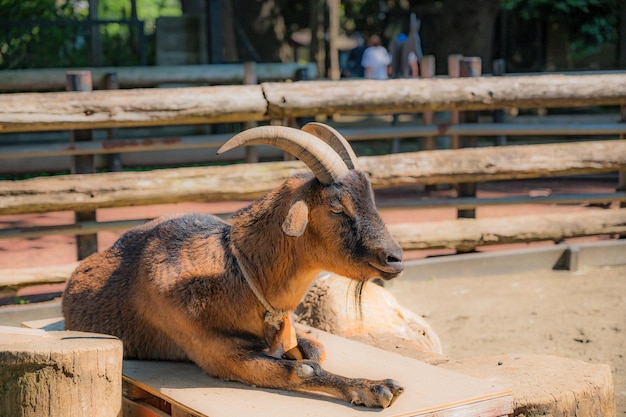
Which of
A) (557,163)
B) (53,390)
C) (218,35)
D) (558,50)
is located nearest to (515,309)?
(557,163)

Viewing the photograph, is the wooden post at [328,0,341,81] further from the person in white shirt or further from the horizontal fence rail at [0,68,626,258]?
the horizontal fence rail at [0,68,626,258]

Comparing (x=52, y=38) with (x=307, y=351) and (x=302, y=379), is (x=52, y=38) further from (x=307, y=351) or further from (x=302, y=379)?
(x=302, y=379)

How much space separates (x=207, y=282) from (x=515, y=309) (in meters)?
3.96

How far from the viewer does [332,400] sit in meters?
3.76

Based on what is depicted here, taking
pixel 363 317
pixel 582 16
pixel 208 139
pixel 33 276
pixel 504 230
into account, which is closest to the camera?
pixel 363 317

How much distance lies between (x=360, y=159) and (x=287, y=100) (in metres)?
0.80

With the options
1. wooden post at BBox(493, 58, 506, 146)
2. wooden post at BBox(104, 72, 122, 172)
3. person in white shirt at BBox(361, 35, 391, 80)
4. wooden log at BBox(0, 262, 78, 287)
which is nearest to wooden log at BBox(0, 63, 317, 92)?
wooden post at BBox(104, 72, 122, 172)

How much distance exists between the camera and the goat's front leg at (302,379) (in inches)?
144

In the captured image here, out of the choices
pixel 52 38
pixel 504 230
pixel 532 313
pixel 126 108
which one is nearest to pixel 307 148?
pixel 126 108

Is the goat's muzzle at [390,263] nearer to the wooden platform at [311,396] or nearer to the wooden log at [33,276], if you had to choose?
the wooden platform at [311,396]

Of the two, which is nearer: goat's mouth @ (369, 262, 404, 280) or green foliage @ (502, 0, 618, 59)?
goat's mouth @ (369, 262, 404, 280)

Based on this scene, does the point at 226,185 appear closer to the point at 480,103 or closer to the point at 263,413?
Answer: the point at 480,103

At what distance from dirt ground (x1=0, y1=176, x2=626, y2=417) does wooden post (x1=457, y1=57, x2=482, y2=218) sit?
820 mm

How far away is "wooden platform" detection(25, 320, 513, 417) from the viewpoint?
3662mm
